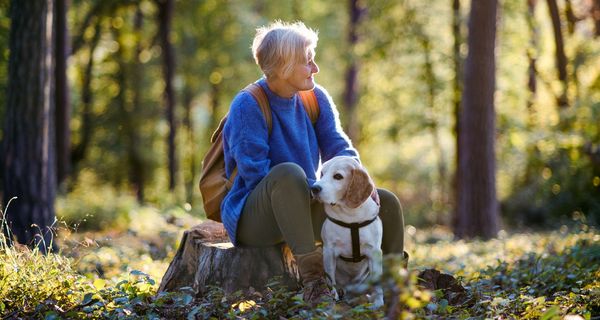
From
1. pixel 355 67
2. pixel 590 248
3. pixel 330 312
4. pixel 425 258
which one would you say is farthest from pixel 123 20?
pixel 330 312

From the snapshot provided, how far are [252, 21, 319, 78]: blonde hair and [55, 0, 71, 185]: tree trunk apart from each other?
9.55 metres

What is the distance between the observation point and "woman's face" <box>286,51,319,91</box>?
16.0ft

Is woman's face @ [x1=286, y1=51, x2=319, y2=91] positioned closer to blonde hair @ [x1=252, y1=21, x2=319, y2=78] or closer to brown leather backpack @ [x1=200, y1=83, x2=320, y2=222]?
blonde hair @ [x1=252, y1=21, x2=319, y2=78]

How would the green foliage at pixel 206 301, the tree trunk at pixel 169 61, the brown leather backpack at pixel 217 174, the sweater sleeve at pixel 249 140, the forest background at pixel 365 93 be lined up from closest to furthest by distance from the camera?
1. the green foliage at pixel 206 301
2. the sweater sleeve at pixel 249 140
3. the brown leather backpack at pixel 217 174
4. the forest background at pixel 365 93
5. the tree trunk at pixel 169 61

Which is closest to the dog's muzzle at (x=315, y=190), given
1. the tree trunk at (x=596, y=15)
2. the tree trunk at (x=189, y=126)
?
the tree trunk at (x=596, y=15)

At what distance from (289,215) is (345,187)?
39cm

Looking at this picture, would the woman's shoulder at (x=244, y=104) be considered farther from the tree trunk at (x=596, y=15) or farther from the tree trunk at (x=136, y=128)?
the tree trunk at (x=136, y=128)

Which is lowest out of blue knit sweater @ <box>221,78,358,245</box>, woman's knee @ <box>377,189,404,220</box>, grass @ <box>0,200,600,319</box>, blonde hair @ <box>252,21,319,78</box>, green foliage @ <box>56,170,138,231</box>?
green foliage @ <box>56,170,138,231</box>

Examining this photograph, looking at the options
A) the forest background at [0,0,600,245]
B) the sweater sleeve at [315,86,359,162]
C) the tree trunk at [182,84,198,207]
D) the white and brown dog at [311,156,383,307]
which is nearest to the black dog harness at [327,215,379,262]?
the white and brown dog at [311,156,383,307]

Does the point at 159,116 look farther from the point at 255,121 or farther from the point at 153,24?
the point at 255,121

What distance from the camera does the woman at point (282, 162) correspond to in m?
4.52

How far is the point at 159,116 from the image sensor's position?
2512 cm

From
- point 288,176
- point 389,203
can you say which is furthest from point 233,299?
point 389,203

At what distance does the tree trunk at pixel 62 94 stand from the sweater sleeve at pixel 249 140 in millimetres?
9646
